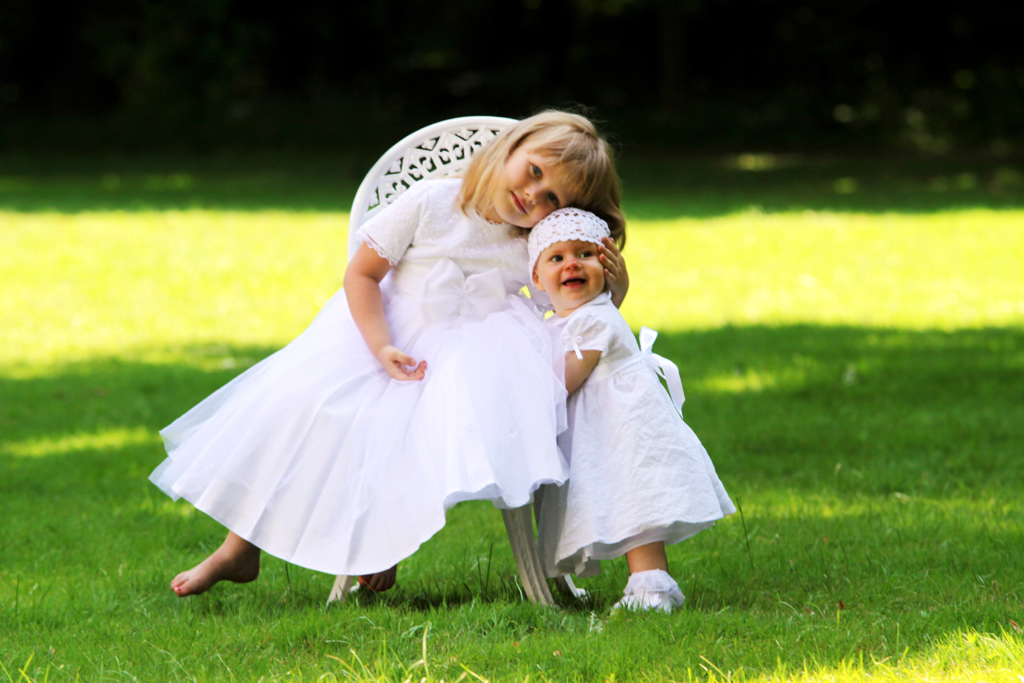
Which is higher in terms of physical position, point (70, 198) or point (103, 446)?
point (103, 446)

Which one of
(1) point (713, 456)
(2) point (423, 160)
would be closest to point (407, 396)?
(2) point (423, 160)

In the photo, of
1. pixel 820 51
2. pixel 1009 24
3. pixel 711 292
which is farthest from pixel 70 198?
pixel 1009 24

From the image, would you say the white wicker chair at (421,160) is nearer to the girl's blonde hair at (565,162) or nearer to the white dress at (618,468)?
the girl's blonde hair at (565,162)

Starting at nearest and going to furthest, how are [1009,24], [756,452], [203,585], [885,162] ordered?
[203,585] → [756,452] → [885,162] → [1009,24]

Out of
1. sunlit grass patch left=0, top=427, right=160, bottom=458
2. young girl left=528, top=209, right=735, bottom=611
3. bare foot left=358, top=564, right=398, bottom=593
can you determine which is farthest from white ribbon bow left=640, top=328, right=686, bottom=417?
sunlit grass patch left=0, top=427, right=160, bottom=458

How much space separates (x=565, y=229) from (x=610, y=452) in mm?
612

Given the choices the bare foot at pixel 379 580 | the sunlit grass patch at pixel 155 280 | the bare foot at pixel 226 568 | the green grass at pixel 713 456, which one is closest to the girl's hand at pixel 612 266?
the green grass at pixel 713 456

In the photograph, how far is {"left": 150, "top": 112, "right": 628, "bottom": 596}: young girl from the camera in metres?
2.71

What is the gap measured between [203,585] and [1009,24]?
26.1 m

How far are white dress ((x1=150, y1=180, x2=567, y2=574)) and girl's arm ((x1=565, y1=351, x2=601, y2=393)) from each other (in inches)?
2.2

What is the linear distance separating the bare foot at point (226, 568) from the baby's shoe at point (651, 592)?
1034 mm

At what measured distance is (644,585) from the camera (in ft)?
9.26

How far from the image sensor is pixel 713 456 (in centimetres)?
466

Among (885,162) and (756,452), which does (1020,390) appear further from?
(885,162)
